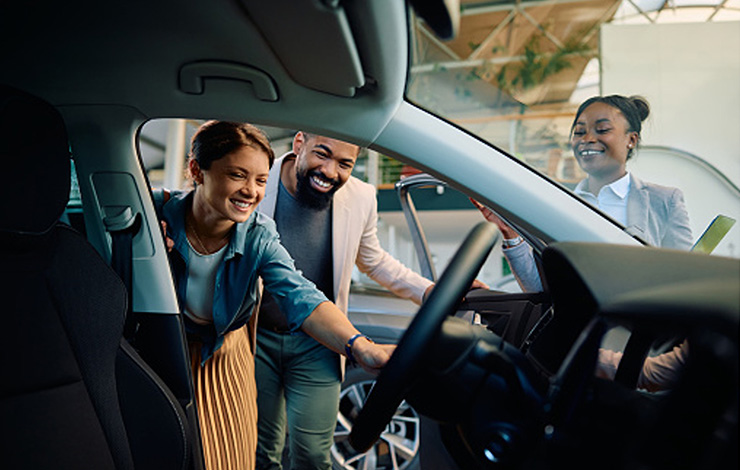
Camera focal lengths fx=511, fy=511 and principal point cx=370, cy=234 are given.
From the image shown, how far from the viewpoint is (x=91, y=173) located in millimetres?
1306

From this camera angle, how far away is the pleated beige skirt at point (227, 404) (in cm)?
148

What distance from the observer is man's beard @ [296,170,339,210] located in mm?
1905

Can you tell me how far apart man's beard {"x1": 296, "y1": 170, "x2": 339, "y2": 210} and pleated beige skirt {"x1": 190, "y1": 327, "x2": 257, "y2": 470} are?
566mm

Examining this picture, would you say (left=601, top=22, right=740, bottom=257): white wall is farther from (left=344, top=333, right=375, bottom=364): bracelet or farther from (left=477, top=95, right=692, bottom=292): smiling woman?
(left=344, top=333, right=375, bottom=364): bracelet

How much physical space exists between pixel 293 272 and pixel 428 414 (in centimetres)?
82

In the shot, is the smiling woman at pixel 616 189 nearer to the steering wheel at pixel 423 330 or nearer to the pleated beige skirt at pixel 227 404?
the steering wheel at pixel 423 330

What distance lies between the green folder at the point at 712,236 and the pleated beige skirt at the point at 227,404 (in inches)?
49.0

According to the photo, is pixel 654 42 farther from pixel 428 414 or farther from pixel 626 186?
pixel 428 414

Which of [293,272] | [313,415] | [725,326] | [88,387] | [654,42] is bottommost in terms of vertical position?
[313,415]

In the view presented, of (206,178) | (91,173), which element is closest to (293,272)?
(206,178)

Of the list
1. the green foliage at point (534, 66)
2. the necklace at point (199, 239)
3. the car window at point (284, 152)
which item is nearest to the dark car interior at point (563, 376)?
the necklace at point (199, 239)

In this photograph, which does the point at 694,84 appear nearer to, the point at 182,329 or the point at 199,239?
the point at 199,239

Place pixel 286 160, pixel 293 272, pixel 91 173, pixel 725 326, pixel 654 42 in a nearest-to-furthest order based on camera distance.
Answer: pixel 725 326 → pixel 91 173 → pixel 293 272 → pixel 286 160 → pixel 654 42

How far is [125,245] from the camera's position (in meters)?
1.30
